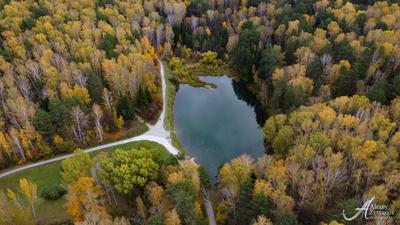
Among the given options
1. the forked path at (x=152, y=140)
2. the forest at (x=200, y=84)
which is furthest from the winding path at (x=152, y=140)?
the forest at (x=200, y=84)

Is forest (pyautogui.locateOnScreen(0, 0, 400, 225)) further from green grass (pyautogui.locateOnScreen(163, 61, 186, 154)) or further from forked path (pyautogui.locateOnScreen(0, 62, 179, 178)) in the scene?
green grass (pyautogui.locateOnScreen(163, 61, 186, 154))

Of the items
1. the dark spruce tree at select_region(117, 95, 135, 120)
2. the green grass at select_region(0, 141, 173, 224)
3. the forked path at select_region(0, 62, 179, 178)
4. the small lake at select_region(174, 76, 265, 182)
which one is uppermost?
the dark spruce tree at select_region(117, 95, 135, 120)

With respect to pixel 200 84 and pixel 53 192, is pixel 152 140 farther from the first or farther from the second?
pixel 200 84

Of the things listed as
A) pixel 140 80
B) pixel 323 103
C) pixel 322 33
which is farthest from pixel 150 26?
pixel 323 103

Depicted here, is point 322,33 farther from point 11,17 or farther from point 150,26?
point 11,17

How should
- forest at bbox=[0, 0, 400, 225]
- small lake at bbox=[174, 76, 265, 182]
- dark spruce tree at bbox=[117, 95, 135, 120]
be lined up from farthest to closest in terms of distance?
dark spruce tree at bbox=[117, 95, 135, 120] → small lake at bbox=[174, 76, 265, 182] → forest at bbox=[0, 0, 400, 225]

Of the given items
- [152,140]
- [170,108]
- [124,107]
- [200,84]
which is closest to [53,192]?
[152,140]

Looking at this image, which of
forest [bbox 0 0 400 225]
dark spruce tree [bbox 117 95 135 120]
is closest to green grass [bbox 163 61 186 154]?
forest [bbox 0 0 400 225]
